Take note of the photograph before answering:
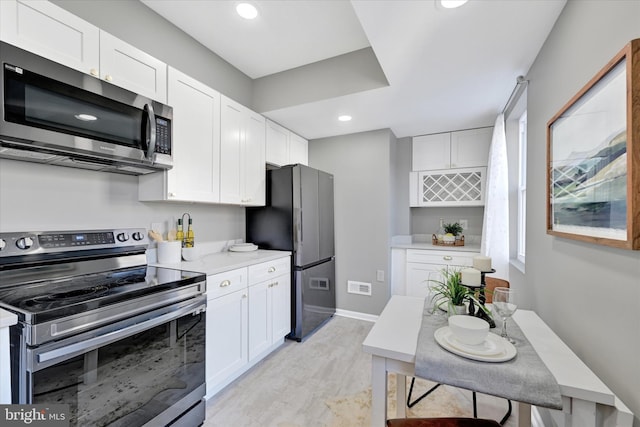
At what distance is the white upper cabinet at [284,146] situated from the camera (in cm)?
293

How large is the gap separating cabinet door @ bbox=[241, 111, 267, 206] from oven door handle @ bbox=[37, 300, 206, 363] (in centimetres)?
122

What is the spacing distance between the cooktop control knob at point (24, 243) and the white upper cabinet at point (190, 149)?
636mm

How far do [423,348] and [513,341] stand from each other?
0.40 meters

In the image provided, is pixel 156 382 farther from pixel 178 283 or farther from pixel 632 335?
pixel 632 335

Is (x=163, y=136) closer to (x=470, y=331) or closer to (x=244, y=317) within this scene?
(x=244, y=317)

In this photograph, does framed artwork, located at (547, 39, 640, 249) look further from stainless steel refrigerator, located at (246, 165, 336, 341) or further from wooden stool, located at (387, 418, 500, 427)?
stainless steel refrigerator, located at (246, 165, 336, 341)

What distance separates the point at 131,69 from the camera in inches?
64.7

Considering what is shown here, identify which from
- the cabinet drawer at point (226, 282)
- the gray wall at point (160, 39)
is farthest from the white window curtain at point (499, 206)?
the gray wall at point (160, 39)

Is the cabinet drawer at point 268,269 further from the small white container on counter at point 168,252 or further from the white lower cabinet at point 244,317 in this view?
the small white container on counter at point 168,252

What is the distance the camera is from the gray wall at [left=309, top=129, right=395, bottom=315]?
3.29 m

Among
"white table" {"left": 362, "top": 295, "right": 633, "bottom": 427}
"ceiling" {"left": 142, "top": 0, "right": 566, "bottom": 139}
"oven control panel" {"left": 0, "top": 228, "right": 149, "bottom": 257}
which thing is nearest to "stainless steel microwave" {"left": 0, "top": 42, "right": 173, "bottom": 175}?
"oven control panel" {"left": 0, "top": 228, "right": 149, "bottom": 257}

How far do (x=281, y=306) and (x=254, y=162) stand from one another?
1418 mm

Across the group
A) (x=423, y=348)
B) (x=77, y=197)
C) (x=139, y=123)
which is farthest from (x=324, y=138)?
(x=423, y=348)

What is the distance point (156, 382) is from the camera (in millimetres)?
1399
